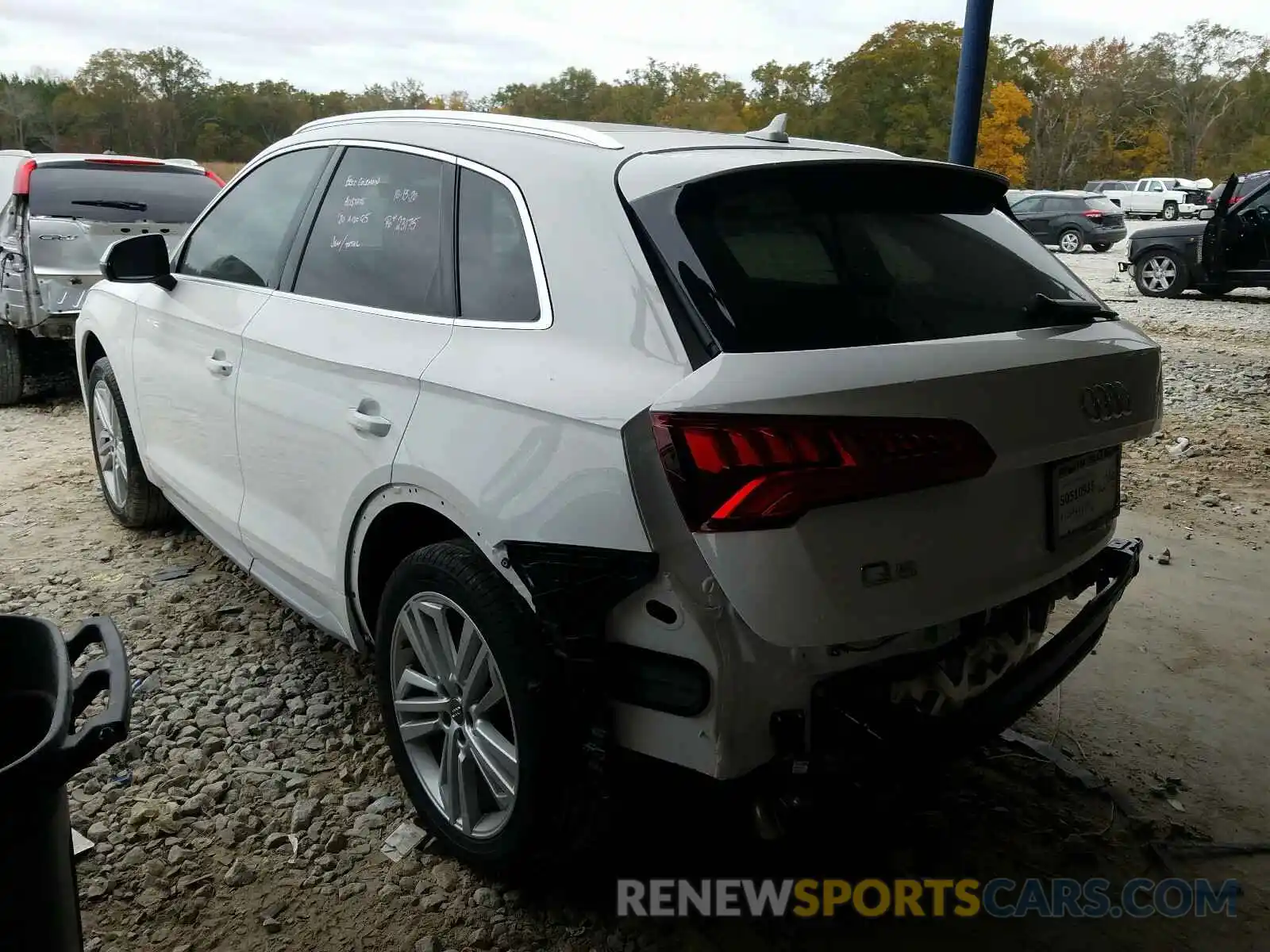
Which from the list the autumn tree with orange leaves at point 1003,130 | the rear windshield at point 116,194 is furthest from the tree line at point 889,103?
the rear windshield at point 116,194

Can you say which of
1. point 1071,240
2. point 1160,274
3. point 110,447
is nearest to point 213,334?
point 110,447

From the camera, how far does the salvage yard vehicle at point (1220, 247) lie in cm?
1290

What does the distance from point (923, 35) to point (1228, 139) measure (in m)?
23.9

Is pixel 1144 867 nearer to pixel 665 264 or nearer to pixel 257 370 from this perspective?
pixel 665 264

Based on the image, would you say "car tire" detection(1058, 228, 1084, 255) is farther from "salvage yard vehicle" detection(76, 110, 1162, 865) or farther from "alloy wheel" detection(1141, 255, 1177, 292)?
"salvage yard vehicle" detection(76, 110, 1162, 865)

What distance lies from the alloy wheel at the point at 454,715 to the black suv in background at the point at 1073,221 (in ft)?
78.6

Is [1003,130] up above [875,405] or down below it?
above

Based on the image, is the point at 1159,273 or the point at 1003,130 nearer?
the point at 1159,273

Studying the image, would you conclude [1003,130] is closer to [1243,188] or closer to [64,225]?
[1243,188]

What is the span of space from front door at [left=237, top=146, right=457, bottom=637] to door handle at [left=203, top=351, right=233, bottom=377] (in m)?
0.13

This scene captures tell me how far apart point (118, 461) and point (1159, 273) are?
14.6m

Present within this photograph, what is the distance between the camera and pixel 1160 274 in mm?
14750

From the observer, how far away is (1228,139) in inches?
2522

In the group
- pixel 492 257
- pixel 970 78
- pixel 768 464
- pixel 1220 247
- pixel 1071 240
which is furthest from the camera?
pixel 1071 240
